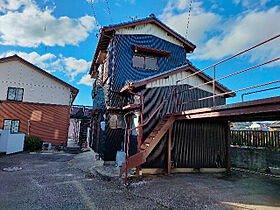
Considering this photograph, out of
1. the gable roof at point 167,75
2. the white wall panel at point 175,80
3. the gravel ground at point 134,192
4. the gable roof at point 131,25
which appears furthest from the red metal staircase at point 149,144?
the gable roof at point 131,25

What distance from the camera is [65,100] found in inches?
642

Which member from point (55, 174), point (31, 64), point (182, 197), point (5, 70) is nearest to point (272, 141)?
point (182, 197)

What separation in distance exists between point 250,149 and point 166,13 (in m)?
10.3

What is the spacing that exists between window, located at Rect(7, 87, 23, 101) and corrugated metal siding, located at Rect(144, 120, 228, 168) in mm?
13752

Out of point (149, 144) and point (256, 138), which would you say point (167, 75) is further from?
point (256, 138)

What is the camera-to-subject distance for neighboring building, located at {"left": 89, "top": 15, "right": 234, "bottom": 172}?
A: 8.10m

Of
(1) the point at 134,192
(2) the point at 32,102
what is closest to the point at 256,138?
(1) the point at 134,192

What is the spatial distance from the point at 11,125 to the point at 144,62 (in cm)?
1262

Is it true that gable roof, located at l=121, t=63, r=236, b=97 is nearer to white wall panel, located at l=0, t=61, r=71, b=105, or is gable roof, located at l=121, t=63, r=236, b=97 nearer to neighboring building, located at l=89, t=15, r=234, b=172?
neighboring building, located at l=89, t=15, r=234, b=172

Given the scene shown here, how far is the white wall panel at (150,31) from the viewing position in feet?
36.5

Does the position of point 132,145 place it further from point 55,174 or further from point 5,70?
point 5,70

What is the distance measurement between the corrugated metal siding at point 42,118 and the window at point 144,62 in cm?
872

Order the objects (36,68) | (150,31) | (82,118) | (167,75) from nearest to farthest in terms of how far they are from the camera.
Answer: (167,75), (150,31), (36,68), (82,118)

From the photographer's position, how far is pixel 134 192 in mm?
5512
